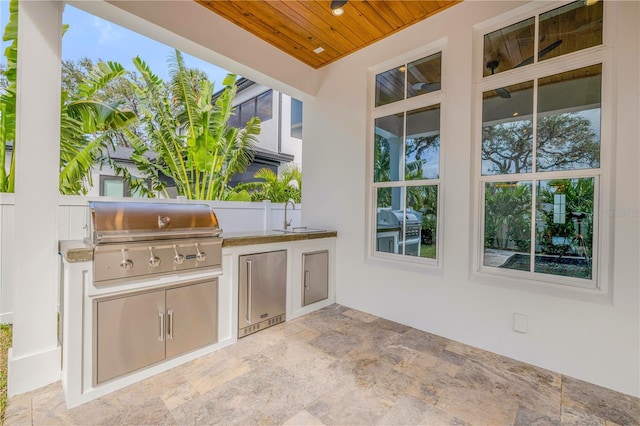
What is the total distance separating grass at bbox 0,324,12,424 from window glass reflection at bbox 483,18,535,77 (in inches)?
175

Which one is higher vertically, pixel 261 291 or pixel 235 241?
pixel 235 241

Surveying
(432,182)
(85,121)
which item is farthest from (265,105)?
(432,182)

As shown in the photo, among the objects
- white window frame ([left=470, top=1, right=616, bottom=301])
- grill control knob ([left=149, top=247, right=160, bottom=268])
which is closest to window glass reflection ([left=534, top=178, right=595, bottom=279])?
white window frame ([left=470, top=1, right=616, bottom=301])

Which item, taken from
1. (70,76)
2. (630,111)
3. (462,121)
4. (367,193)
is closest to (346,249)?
(367,193)

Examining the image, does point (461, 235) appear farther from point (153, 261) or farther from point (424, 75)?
point (153, 261)

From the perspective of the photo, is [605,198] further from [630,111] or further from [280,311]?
[280,311]

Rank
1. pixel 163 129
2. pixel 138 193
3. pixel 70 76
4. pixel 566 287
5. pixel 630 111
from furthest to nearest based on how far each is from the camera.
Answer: pixel 70 76, pixel 138 193, pixel 163 129, pixel 566 287, pixel 630 111

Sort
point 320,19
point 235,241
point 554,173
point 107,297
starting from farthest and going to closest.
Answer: point 320,19, point 235,241, point 554,173, point 107,297

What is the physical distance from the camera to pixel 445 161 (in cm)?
280

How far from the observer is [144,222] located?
6.85ft

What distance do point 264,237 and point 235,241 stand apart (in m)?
0.33

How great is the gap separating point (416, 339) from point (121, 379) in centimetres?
248

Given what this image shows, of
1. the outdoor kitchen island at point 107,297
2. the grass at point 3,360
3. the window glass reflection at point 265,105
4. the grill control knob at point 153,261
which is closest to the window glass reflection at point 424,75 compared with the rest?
the outdoor kitchen island at point 107,297

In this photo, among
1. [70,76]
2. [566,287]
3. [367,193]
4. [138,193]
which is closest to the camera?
[566,287]
